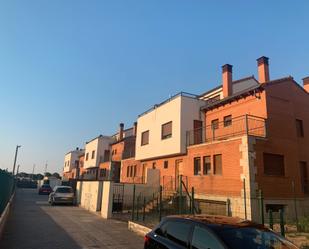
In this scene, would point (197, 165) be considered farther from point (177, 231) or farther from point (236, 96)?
point (177, 231)

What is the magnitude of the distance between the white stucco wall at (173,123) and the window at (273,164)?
261 inches

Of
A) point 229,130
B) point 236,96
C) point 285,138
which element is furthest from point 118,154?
point 285,138

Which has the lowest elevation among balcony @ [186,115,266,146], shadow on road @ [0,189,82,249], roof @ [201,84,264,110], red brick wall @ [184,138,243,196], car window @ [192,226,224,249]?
shadow on road @ [0,189,82,249]

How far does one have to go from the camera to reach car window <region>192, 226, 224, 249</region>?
14.9 ft

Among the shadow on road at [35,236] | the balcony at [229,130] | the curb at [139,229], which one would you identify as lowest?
the shadow on road at [35,236]

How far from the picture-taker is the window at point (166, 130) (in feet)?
79.6

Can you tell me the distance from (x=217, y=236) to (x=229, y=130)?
1662cm

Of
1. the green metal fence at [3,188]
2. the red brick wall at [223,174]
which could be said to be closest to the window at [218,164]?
the red brick wall at [223,174]

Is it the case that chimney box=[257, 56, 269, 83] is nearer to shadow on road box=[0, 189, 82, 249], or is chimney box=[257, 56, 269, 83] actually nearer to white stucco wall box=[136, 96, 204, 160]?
white stucco wall box=[136, 96, 204, 160]

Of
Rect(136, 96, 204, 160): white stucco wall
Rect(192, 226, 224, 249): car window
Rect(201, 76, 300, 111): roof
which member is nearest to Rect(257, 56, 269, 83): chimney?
Rect(201, 76, 300, 111): roof

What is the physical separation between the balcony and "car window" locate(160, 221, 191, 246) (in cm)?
1204

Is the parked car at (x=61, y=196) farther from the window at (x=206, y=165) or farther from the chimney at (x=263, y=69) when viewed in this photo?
the chimney at (x=263, y=69)

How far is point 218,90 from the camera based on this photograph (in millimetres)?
27000

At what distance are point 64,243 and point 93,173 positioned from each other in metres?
41.7
